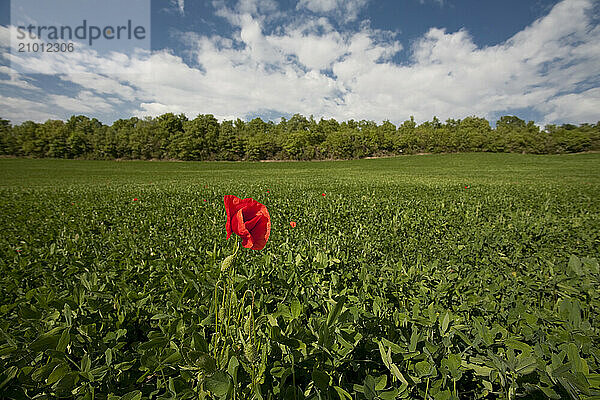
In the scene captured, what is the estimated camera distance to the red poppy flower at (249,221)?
3.28 ft

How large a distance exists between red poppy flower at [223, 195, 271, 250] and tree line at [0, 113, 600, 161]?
6753cm

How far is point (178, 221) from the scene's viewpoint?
532cm

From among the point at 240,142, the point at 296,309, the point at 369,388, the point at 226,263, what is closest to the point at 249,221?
the point at 226,263

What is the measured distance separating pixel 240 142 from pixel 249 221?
7039 cm

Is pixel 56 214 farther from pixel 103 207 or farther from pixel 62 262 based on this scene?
pixel 62 262

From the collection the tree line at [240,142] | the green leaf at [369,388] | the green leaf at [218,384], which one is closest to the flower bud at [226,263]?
the green leaf at [218,384]

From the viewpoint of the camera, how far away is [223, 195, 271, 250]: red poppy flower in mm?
1000

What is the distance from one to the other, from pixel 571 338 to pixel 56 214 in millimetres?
8638

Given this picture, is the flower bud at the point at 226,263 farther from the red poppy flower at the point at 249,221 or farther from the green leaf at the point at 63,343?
the green leaf at the point at 63,343

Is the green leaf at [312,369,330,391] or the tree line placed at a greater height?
the tree line

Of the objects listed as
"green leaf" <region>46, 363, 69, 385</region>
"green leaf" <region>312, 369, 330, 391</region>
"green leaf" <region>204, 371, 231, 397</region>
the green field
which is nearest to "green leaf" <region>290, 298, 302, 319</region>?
the green field

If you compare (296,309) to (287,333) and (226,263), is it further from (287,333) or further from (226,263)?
(226,263)

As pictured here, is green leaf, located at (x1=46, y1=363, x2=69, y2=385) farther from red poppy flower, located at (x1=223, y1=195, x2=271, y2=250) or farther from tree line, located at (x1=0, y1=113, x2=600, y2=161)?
tree line, located at (x1=0, y1=113, x2=600, y2=161)

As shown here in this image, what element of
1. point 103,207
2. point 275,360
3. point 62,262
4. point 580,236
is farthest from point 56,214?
point 580,236
